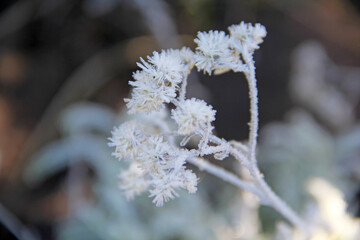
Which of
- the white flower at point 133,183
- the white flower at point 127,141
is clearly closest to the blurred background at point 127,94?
the white flower at point 133,183

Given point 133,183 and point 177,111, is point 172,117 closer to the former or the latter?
point 177,111

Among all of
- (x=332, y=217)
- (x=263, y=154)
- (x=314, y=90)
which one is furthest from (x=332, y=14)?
(x=332, y=217)

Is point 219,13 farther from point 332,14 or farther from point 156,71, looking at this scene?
point 156,71

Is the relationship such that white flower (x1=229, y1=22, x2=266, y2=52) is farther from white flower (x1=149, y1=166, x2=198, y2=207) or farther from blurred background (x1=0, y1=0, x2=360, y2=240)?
blurred background (x1=0, y1=0, x2=360, y2=240)

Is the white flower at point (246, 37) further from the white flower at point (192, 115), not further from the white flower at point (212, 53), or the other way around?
the white flower at point (192, 115)

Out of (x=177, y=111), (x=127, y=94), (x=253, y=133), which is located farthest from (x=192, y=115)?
(x=127, y=94)

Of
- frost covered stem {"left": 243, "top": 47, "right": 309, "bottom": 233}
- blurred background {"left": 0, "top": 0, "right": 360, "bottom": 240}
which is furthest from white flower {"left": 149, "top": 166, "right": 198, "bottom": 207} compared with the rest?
blurred background {"left": 0, "top": 0, "right": 360, "bottom": 240}
